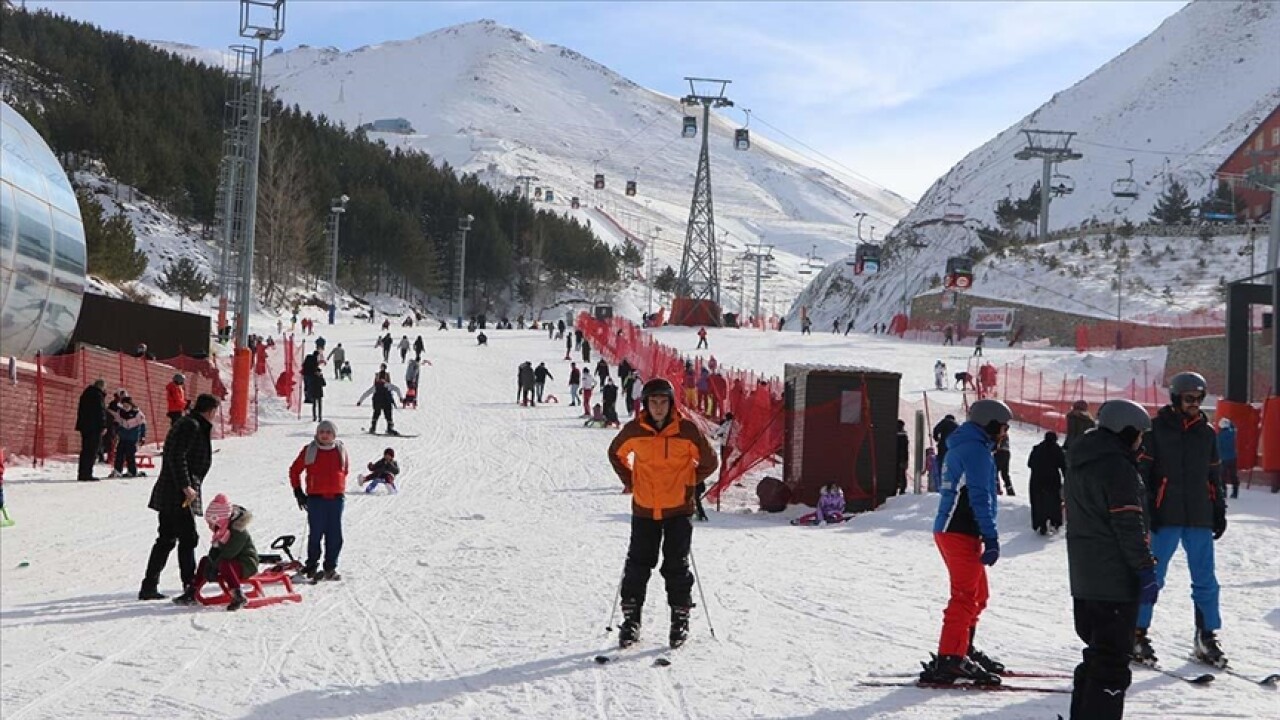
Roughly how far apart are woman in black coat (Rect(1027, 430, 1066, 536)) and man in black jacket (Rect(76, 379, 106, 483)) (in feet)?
38.1

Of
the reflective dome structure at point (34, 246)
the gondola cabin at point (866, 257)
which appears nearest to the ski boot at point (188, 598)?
the reflective dome structure at point (34, 246)

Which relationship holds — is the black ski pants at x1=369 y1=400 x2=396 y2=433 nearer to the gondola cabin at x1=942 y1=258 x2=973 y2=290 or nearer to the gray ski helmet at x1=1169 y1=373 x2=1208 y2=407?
the gray ski helmet at x1=1169 y1=373 x2=1208 y2=407

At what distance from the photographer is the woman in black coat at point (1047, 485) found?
44.3 feet

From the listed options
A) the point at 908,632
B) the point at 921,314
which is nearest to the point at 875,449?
the point at 908,632

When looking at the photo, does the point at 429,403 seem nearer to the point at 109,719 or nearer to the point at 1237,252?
the point at 109,719

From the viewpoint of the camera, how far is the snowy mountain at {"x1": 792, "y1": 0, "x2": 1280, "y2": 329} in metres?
96.9

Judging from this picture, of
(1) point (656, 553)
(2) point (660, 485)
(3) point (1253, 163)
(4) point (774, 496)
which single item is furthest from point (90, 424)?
(3) point (1253, 163)

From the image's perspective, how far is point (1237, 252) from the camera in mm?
61031

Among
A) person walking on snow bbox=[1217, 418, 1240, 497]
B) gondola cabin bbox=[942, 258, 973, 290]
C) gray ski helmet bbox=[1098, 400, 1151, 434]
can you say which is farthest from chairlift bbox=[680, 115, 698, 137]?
gray ski helmet bbox=[1098, 400, 1151, 434]

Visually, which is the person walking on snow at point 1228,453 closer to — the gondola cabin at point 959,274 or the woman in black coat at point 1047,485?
the woman in black coat at point 1047,485

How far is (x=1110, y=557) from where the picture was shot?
540 cm

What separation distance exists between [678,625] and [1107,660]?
2.77 meters

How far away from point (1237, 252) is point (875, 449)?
2066 inches

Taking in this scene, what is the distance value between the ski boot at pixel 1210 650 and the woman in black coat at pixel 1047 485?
6230mm
